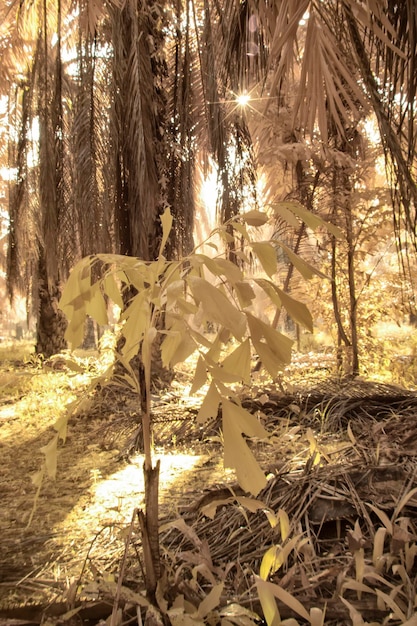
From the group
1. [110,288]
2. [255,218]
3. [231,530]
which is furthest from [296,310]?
[231,530]

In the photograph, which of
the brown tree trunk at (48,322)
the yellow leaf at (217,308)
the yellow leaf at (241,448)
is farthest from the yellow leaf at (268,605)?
the brown tree trunk at (48,322)

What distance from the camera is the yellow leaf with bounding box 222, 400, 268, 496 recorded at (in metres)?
0.68

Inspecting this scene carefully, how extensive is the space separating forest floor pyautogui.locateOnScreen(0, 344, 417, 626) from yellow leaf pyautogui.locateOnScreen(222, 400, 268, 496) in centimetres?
23

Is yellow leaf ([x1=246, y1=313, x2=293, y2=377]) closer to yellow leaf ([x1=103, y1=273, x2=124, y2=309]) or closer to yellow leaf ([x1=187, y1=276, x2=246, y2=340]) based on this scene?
yellow leaf ([x1=187, y1=276, x2=246, y2=340])

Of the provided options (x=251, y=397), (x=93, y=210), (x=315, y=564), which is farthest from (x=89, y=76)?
(x=315, y=564)

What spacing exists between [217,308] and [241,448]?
0.23 metres

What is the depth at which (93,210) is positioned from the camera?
3.13 metres

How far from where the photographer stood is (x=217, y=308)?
0.64m

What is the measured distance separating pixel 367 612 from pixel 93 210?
2.87 meters

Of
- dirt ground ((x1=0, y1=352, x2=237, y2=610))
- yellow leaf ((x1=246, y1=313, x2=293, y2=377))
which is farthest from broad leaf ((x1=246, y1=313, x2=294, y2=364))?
dirt ground ((x1=0, y1=352, x2=237, y2=610))

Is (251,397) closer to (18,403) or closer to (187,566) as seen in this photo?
(187,566)

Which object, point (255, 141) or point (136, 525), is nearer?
point (136, 525)

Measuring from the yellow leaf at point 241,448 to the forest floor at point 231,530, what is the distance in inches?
9.1

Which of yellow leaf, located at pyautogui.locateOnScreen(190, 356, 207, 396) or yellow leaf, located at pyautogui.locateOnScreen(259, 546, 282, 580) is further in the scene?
yellow leaf, located at pyautogui.locateOnScreen(259, 546, 282, 580)
